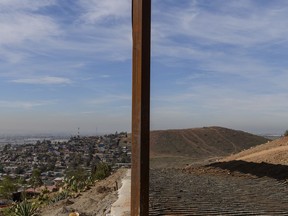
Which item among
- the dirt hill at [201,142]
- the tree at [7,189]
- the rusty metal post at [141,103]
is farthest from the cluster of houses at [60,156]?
the rusty metal post at [141,103]

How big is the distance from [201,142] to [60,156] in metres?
15.8

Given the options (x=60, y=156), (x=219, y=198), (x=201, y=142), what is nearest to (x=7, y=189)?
(x=201, y=142)

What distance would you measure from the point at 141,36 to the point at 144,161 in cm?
104

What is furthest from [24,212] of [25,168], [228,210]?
[25,168]

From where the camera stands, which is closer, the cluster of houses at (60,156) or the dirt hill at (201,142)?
the dirt hill at (201,142)

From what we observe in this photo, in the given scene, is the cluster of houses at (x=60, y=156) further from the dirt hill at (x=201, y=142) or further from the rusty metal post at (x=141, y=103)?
the rusty metal post at (x=141, y=103)

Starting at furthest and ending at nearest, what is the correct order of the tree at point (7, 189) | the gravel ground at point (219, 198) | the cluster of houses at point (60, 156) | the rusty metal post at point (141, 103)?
1. the cluster of houses at point (60, 156)
2. the tree at point (7, 189)
3. the gravel ground at point (219, 198)
4. the rusty metal post at point (141, 103)

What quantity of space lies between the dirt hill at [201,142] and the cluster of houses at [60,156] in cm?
277

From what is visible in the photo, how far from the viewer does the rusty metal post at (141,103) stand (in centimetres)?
401

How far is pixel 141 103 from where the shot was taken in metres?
4.00

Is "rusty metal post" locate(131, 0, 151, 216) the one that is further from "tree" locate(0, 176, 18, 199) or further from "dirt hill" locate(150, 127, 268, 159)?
"dirt hill" locate(150, 127, 268, 159)

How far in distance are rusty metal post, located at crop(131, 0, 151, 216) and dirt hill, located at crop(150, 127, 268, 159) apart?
93.8 feet

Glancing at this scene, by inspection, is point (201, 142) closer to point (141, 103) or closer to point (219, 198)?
point (219, 198)

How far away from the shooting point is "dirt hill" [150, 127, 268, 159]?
35500mm
